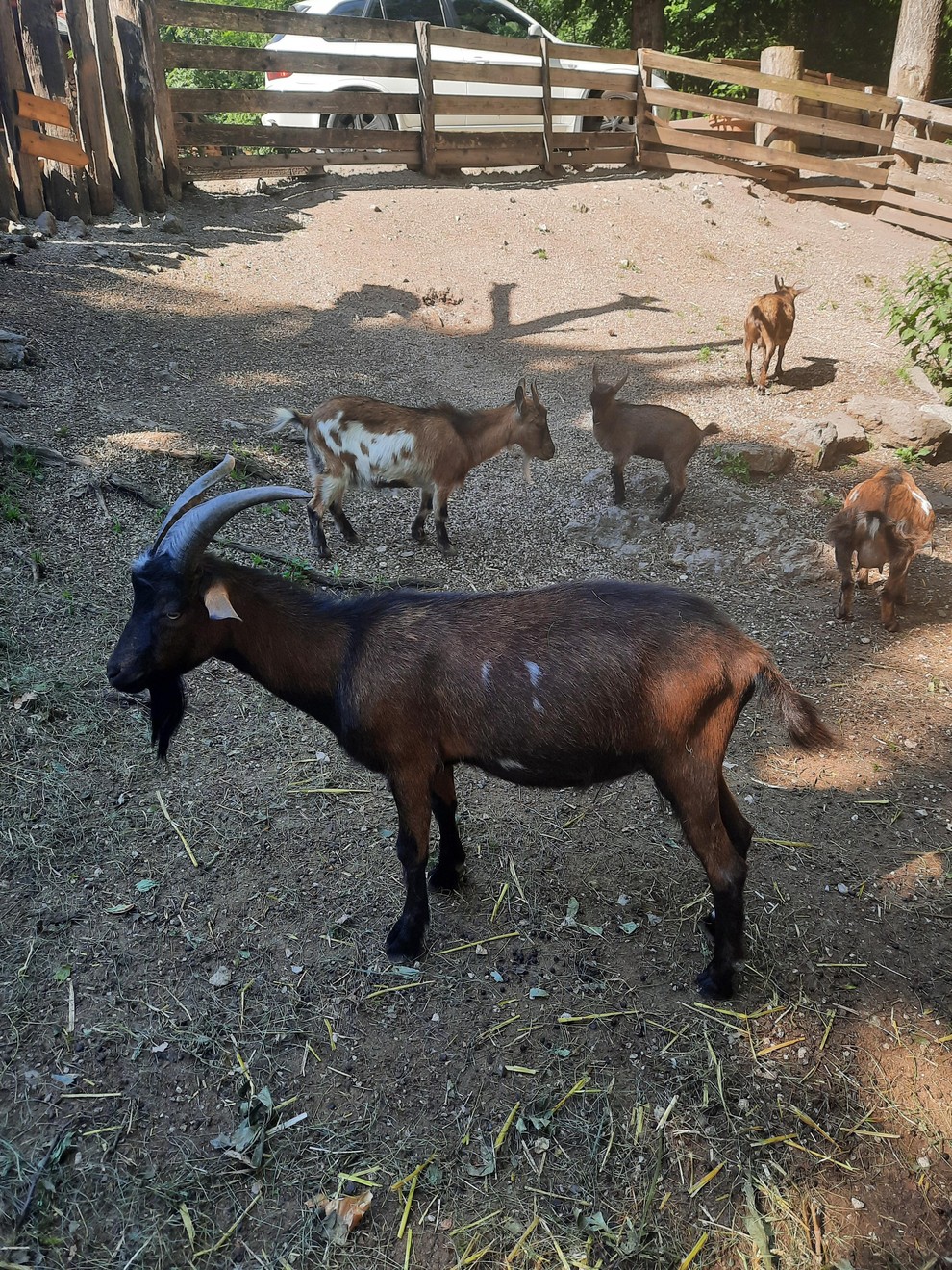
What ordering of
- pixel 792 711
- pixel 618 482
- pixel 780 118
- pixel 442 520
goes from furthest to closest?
pixel 780 118 → pixel 618 482 → pixel 442 520 → pixel 792 711

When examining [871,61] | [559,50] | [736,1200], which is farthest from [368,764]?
[871,61]

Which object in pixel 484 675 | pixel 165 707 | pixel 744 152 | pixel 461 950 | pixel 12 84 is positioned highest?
pixel 12 84

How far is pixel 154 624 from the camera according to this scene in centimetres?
314

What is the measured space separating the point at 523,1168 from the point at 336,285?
364 inches

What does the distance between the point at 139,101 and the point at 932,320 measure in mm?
8633

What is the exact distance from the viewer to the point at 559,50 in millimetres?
13359

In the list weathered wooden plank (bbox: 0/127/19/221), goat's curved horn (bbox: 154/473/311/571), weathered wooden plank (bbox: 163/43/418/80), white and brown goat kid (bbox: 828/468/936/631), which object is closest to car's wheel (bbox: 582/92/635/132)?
weathered wooden plank (bbox: 163/43/418/80)

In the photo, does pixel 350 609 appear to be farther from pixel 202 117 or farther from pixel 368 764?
pixel 202 117

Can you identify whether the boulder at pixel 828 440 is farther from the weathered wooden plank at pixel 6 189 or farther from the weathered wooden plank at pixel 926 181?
the weathered wooden plank at pixel 6 189

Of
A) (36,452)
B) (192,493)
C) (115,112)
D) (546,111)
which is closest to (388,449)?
(36,452)

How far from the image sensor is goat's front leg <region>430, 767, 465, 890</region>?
3.54 meters

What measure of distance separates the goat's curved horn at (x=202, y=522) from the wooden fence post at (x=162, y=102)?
364 inches

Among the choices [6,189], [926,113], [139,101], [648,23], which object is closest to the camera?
[6,189]

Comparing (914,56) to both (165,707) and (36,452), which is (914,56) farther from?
(165,707)
